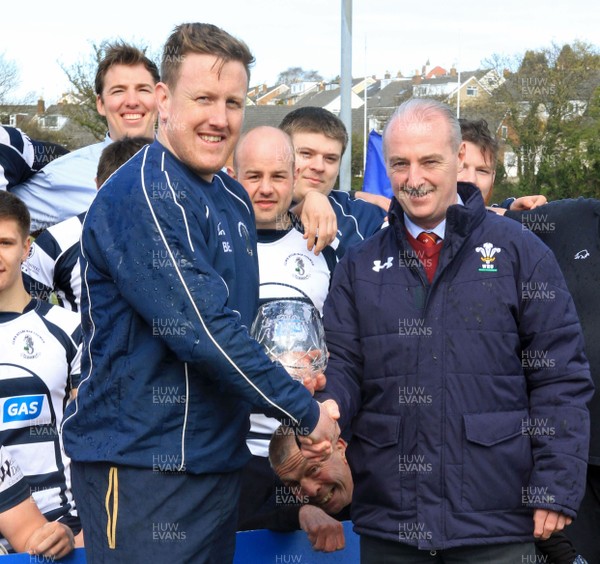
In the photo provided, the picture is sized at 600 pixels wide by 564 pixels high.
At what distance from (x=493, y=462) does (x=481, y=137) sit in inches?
84.4

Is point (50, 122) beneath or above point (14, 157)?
above

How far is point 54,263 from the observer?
4.47 m

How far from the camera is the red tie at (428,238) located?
3.52 metres

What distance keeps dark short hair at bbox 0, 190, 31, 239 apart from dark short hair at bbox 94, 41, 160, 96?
1.27 metres

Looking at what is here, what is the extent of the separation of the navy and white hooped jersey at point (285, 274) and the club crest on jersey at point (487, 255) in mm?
987

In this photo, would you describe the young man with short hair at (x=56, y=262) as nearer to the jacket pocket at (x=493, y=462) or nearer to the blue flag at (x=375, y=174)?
the jacket pocket at (x=493, y=462)

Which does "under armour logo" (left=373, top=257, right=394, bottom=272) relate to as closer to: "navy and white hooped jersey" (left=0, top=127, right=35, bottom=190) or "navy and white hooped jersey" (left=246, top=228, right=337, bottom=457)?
"navy and white hooped jersey" (left=246, top=228, right=337, bottom=457)

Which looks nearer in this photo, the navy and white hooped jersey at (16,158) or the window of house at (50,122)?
the navy and white hooped jersey at (16,158)

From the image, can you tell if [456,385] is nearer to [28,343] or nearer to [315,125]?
[28,343]

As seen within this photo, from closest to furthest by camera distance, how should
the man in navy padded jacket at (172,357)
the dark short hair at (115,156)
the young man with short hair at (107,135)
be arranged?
1. the man in navy padded jacket at (172,357)
2. the dark short hair at (115,156)
3. the young man with short hair at (107,135)

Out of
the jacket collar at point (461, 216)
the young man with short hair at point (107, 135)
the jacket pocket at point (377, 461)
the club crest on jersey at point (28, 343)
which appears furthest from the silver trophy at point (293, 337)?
the young man with short hair at point (107, 135)

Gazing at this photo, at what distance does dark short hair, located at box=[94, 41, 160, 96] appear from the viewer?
5.31 meters

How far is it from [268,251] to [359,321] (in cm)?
85

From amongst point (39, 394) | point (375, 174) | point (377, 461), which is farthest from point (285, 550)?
point (375, 174)
